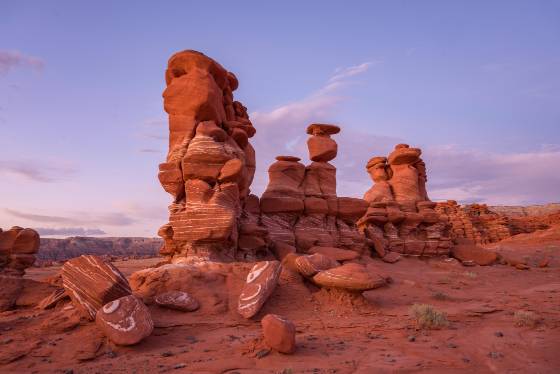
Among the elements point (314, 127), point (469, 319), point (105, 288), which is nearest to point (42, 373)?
point (105, 288)

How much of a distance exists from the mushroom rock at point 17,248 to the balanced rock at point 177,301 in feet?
32.1

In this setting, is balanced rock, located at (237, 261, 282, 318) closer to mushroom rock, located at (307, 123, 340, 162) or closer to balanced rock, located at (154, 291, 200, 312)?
balanced rock, located at (154, 291, 200, 312)

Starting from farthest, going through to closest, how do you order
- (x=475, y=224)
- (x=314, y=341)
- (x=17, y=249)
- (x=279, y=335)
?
1. (x=475, y=224)
2. (x=17, y=249)
3. (x=314, y=341)
4. (x=279, y=335)

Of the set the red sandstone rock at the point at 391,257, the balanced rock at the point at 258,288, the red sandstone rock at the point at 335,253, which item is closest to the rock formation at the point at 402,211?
the red sandstone rock at the point at 391,257

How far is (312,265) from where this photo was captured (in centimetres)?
1080

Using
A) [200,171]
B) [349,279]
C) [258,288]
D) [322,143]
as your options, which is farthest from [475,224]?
[258,288]

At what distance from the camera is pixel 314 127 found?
21.5 meters

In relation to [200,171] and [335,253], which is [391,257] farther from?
[200,171]

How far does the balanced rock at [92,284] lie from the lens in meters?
7.95

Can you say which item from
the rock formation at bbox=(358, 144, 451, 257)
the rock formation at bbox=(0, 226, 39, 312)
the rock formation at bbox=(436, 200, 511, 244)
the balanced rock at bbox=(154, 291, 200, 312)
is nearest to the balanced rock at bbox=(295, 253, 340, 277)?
the balanced rock at bbox=(154, 291, 200, 312)

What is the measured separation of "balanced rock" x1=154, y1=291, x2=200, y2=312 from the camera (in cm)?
909

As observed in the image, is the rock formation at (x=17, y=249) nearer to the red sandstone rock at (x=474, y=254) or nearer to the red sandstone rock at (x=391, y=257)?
the red sandstone rock at (x=391, y=257)

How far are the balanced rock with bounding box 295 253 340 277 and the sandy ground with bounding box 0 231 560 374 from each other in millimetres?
468

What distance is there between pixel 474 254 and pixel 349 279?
1671 centimetres
